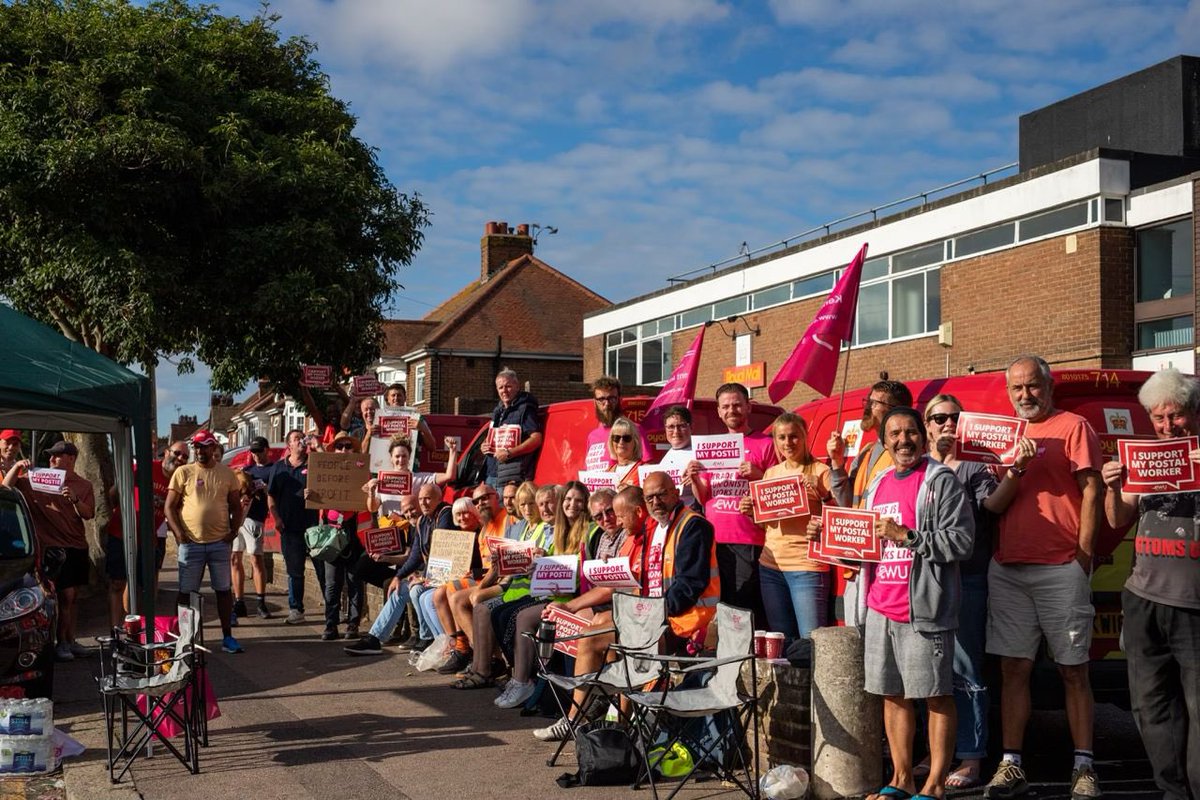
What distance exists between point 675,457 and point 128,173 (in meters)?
10.5

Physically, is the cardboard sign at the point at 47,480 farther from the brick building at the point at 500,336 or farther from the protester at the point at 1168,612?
the brick building at the point at 500,336

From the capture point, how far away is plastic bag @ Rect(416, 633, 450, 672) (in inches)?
430

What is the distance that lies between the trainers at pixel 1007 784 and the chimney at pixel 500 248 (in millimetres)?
47933

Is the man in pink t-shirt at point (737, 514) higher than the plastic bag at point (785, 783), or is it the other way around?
the man in pink t-shirt at point (737, 514)

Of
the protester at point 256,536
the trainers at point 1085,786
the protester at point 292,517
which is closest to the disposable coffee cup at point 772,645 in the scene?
the trainers at point 1085,786

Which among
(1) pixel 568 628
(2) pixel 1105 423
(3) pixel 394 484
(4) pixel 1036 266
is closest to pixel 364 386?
(3) pixel 394 484

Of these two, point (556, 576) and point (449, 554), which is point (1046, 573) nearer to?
point (556, 576)

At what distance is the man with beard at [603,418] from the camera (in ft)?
33.0

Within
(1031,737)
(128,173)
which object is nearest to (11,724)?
(1031,737)

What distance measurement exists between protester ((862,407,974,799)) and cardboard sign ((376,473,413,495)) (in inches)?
291

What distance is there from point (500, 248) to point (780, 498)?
4717cm

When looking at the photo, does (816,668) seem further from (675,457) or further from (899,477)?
(675,457)

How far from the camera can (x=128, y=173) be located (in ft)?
53.5

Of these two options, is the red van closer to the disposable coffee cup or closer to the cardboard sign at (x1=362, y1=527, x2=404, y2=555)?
the disposable coffee cup
